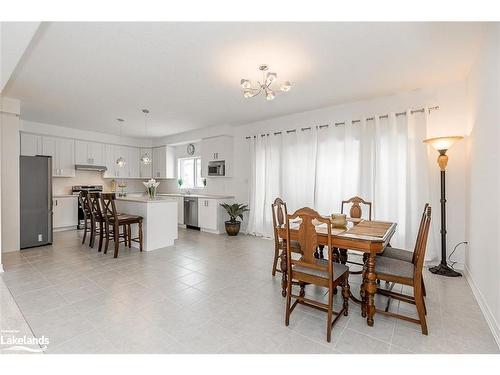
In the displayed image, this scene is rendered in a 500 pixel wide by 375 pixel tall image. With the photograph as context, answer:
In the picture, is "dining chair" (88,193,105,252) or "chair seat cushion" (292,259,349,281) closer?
"chair seat cushion" (292,259,349,281)

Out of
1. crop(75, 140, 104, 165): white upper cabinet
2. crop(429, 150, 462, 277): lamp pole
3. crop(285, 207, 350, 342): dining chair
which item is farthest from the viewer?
crop(75, 140, 104, 165): white upper cabinet

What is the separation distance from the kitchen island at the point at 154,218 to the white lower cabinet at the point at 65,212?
2136 millimetres

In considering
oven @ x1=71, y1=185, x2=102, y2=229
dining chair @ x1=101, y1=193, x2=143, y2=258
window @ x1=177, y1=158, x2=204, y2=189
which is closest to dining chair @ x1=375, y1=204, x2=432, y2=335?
dining chair @ x1=101, y1=193, x2=143, y2=258

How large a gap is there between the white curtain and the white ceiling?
59 centimetres

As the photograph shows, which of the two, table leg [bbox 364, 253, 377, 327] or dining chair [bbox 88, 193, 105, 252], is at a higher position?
dining chair [bbox 88, 193, 105, 252]

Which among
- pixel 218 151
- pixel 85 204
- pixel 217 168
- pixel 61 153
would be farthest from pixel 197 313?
pixel 61 153

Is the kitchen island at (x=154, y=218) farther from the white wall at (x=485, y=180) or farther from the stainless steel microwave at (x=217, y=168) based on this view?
the white wall at (x=485, y=180)

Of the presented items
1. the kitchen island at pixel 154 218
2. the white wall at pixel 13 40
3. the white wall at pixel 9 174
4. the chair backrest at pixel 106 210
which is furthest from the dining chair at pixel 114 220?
the white wall at pixel 13 40

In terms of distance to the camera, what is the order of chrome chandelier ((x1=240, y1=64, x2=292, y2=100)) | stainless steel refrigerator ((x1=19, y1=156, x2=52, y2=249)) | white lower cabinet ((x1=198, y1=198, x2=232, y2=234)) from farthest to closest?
white lower cabinet ((x1=198, y1=198, x2=232, y2=234)) → stainless steel refrigerator ((x1=19, y1=156, x2=52, y2=249)) → chrome chandelier ((x1=240, y1=64, x2=292, y2=100))

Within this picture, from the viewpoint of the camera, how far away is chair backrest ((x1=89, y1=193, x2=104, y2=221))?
434cm

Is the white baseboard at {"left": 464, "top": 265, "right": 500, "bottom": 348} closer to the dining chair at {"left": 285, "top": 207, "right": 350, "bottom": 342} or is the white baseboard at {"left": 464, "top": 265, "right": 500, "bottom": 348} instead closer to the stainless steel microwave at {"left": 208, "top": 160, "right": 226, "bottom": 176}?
the dining chair at {"left": 285, "top": 207, "right": 350, "bottom": 342}

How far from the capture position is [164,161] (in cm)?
745
